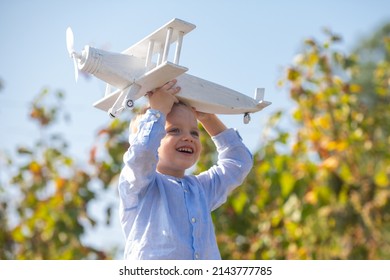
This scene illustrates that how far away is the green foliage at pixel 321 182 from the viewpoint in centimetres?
440

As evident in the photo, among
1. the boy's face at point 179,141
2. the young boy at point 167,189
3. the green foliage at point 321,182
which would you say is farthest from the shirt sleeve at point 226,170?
the green foliage at point 321,182

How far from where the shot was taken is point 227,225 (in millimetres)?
4863

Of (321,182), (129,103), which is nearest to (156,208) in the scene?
(129,103)

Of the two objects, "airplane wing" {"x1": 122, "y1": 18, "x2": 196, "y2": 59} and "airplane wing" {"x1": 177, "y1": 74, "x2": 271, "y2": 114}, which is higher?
"airplane wing" {"x1": 122, "y1": 18, "x2": 196, "y2": 59}

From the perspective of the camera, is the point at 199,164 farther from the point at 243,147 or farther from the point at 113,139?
the point at 243,147

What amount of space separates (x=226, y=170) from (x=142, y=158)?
0.44 meters

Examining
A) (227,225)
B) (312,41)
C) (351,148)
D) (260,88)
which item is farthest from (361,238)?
(260,88)

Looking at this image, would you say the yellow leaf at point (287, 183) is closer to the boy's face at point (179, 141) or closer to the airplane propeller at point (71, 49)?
the boy's face at point (179, 141)

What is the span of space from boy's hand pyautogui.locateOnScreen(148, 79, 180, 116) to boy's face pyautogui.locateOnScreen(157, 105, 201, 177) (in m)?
0.09

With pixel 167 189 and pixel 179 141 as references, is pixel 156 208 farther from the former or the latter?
pixel 179 141

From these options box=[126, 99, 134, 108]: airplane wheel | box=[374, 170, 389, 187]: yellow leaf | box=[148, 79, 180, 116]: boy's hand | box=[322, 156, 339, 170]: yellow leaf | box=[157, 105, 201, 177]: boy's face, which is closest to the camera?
box=[126, 99, 134, 108]: airplane wheel

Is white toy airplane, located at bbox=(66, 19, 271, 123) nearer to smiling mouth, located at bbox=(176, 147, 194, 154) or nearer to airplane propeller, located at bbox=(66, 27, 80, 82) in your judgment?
airplane propeller, located at bbox=(66, 27, 80, 82)

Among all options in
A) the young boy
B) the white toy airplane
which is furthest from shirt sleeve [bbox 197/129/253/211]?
the white toy airplane

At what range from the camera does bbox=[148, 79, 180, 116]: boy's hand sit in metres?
2.39
